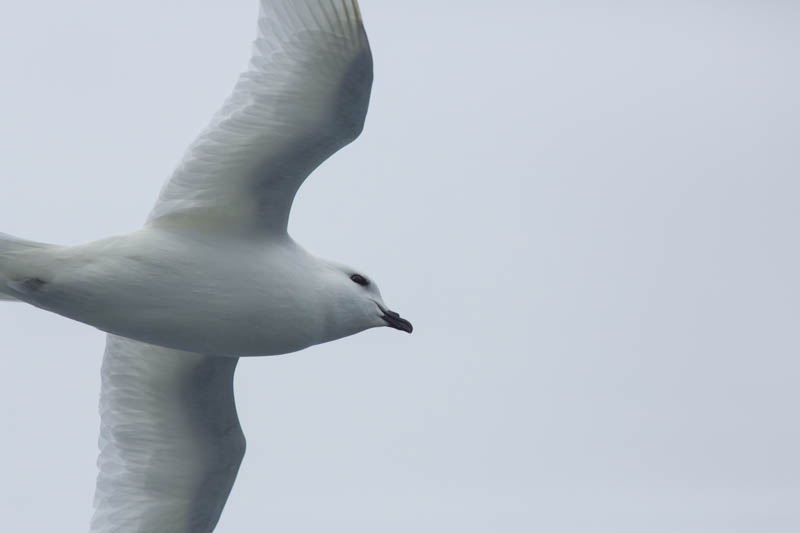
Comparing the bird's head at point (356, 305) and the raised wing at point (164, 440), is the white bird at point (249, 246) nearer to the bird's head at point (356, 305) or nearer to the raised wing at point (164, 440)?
the bird's head at point (356, 305)

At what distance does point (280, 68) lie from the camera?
1155 centimetres

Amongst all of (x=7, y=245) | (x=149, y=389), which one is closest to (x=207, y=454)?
(x=149, y=389)

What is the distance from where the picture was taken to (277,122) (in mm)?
11672

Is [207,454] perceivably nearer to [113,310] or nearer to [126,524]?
[126,524]

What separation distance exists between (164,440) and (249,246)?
8.06 feet

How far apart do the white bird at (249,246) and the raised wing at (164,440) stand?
1.33 metres

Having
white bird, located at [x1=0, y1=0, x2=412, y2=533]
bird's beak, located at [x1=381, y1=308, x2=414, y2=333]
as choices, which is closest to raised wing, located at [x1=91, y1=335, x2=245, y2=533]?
white bird, located at [x1=0, y1=0, x2=412, y2=533]

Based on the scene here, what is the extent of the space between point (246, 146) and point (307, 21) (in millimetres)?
1066

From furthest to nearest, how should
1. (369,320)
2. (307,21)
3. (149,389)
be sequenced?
(149,389), (369,320), (307,21)

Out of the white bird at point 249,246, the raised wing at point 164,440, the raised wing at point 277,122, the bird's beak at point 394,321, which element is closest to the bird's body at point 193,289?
the white bird at point 249,246

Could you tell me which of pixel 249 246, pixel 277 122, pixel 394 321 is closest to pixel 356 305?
pixel 394 321

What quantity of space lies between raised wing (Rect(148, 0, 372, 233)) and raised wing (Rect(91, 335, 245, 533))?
177 cm

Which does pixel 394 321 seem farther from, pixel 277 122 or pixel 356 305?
pixel 277 122

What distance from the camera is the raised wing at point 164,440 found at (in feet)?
44.3
